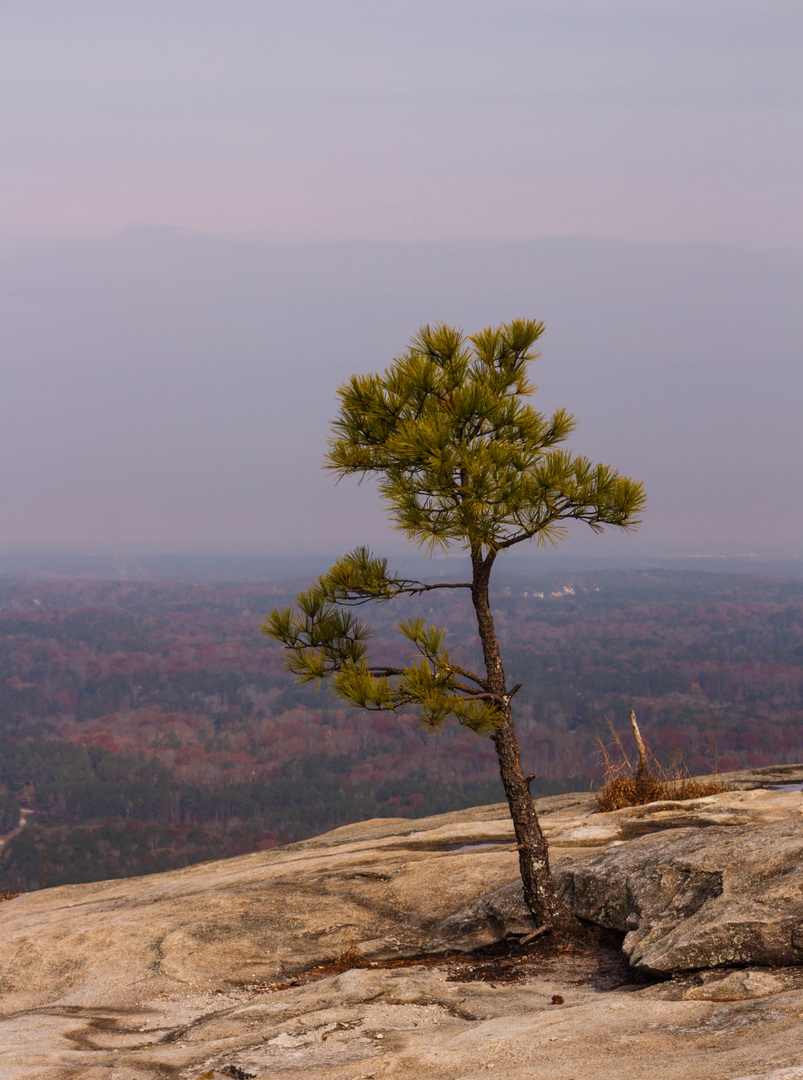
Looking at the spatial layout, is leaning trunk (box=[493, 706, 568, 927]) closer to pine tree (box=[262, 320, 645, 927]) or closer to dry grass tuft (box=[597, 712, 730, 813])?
pine tree (box=[262, 320, 645, 927])

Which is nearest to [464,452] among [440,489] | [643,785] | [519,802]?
[440,489]

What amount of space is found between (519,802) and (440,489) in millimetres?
3882

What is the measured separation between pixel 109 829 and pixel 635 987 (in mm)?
179459

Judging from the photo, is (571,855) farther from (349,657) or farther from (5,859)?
(5,859)

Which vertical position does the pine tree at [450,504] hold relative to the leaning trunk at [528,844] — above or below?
above

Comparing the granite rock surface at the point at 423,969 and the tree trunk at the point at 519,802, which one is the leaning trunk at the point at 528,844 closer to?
the tree trunk at the point at 519,802

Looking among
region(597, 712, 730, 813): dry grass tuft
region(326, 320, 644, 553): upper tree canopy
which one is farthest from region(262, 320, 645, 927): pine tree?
region(597, 712, 730, 813): dry grass tuft

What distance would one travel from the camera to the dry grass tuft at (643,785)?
1372 centimetres

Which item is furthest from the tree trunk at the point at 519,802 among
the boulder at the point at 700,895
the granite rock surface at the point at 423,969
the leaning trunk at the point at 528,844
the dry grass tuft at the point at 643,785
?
the dry grass tuft at the point at 643,785

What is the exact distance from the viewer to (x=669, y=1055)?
4621 mm

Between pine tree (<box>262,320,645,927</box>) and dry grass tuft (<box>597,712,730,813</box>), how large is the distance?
5.17 meters

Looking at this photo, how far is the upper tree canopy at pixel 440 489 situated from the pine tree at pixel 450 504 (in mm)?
16

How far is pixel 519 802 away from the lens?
364 inches

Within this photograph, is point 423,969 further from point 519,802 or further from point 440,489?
point 440,489
